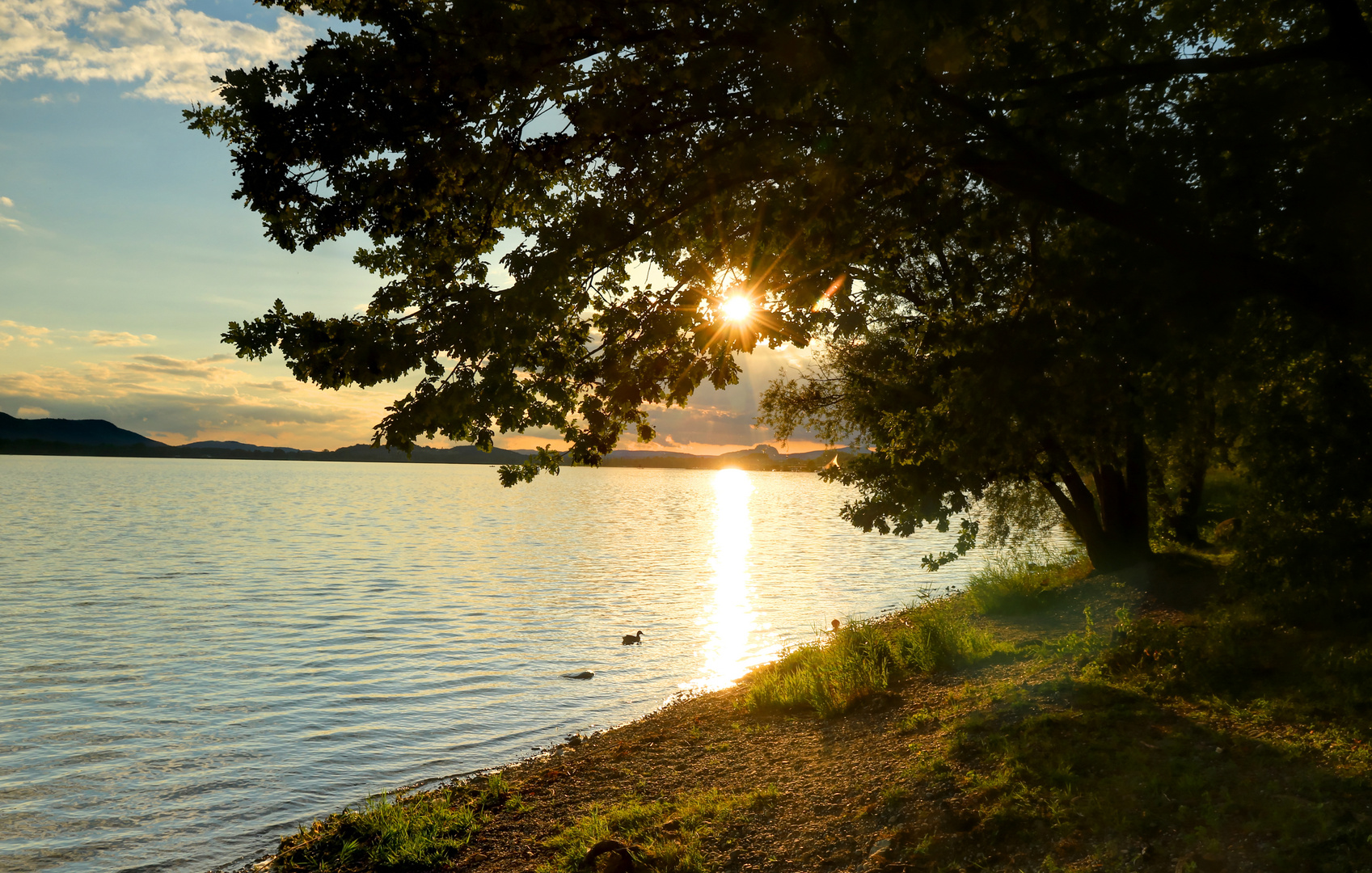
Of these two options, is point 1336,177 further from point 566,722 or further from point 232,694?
point 232,694

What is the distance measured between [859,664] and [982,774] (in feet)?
21.4

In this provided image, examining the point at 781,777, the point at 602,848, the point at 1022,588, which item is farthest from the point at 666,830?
the point at 1022,588

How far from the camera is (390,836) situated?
9711 millimetres

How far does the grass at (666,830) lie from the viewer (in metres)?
7.84

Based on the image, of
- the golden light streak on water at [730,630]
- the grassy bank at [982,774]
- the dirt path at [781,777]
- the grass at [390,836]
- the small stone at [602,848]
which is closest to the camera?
the grassy bank at [982,774]

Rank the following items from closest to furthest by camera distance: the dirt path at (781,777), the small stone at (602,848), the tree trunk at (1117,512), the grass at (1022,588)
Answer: the dirt path at (781,777) → the small stone at (602,848) → the grass at (1022,588) → the tree trunk at (1117,512)

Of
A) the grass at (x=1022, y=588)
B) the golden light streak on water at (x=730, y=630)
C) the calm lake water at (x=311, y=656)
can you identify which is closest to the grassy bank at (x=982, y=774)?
the calm lake water at (x=311, y=656)

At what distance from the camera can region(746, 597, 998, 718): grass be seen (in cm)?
1330

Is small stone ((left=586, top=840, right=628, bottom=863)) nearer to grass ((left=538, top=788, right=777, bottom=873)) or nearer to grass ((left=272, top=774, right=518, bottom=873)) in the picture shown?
grass ((left=538, top=788, right=777, bottom=873))

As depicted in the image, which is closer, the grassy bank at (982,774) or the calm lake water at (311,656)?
the grassy bank at (982,774)

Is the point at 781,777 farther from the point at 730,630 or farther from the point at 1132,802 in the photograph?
the point at 730,630

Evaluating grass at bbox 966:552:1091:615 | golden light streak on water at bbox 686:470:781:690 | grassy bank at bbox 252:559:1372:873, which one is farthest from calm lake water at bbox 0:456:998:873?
grass at bbox 966:552:1091:615

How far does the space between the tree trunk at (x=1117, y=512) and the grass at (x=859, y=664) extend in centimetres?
781

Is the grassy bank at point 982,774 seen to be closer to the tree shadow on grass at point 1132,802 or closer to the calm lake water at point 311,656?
the tree shadow on grass at point 1132,802
